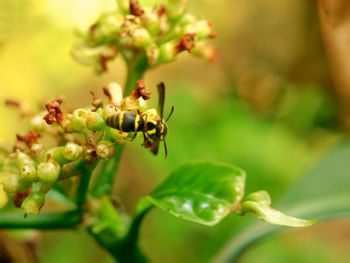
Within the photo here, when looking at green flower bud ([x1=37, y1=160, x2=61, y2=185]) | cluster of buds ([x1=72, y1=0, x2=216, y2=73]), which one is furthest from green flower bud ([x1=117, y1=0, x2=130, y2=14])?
green flower bud ([x1=37, y1=160, x2=61, y2=185])

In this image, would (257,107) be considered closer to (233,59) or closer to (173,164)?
(233,59)

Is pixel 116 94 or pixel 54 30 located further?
pixel 54 30

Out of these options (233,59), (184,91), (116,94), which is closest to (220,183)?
(116,94)

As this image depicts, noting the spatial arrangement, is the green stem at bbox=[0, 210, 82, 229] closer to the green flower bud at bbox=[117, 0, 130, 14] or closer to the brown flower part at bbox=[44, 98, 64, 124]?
the brown flower part at bbox=[44, 98, 64, 124]

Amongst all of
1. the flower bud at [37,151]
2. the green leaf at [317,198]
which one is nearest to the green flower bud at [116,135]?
the flower bud at [37,151]

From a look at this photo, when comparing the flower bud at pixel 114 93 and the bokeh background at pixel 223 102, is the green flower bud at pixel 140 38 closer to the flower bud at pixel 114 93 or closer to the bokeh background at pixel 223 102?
the flower bud at pixel 114 93
